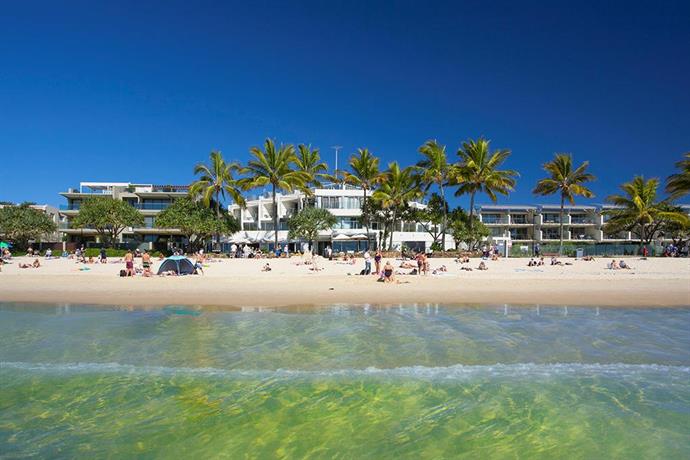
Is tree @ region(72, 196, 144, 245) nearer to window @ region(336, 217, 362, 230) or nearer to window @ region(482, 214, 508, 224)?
window @ region(336, 217, 362, 230)

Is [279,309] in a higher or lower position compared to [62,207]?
lower

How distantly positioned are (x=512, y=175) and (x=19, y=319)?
37.8 metres

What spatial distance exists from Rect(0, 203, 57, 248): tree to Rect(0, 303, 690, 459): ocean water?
41402mm

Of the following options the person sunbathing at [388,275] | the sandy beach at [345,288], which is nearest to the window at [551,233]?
the sandy beach at [345,288]

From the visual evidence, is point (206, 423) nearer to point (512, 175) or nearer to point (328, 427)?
point (328, 427)

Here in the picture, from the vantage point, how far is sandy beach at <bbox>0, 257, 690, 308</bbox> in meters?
16.3

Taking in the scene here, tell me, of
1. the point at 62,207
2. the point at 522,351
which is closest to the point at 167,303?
the point at 522,351

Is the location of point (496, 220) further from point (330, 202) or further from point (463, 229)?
point (330, 202)

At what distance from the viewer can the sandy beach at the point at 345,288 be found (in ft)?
53.6

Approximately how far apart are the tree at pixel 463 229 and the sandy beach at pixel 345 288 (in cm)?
1512

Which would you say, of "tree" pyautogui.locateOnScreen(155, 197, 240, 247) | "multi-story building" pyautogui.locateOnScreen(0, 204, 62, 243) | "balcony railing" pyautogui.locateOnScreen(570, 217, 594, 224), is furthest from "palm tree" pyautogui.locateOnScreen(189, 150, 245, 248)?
"balcony railing" pyautogui.locateOnScreen(570, 217, 594, 224)

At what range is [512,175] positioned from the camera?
39.9 m

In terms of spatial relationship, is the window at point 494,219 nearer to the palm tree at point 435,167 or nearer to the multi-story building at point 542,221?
the multi-story building at point 542,221

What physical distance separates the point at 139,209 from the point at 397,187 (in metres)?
36.9
